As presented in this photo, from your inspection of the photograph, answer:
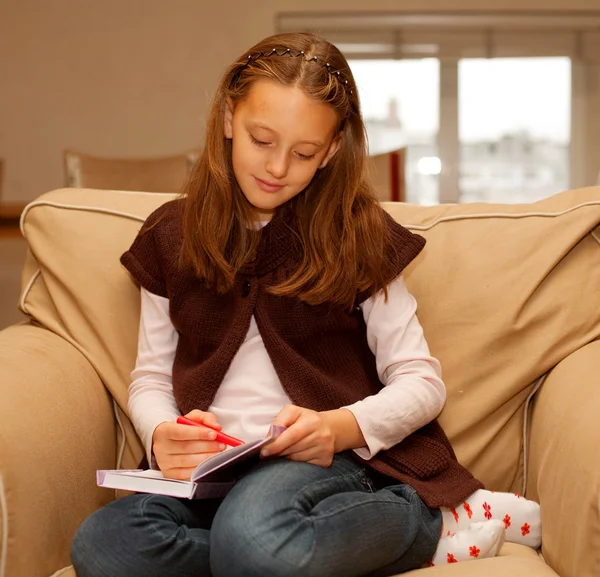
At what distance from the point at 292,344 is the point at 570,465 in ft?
1.40

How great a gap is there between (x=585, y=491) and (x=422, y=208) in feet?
2.20

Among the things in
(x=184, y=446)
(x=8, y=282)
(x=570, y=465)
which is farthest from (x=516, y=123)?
(x=184, y=446)

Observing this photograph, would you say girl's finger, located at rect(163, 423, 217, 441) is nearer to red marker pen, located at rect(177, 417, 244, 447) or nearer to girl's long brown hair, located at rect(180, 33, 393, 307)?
red marker pen, located at rect(177, 417, 244, 447)

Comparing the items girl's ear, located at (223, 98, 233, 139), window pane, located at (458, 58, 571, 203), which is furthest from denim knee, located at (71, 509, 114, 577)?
window pane, located at (458, 58, 571, 203)

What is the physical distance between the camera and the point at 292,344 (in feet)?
4.24

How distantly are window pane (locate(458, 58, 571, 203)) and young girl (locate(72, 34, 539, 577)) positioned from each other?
3902mm

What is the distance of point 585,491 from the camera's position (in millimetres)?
1040

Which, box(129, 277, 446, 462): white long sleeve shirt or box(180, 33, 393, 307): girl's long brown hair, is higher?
box(180, 33, 393, 307): girl's long brown hair

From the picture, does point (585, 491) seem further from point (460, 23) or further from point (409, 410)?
point (460, 23)

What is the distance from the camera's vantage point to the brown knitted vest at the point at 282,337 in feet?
4.10

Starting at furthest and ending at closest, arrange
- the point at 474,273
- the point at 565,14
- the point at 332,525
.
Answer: the point at 565,14 < the point at 474,273 < the point at 332,525

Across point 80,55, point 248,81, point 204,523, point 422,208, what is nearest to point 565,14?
point 80,55

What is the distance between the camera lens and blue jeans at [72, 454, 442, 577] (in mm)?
985

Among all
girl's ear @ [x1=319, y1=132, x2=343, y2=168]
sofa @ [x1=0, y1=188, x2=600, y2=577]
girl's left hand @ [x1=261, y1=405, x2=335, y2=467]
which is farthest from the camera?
girl's ear @ [x1=319, y1=132, x2=343, y2=168]
